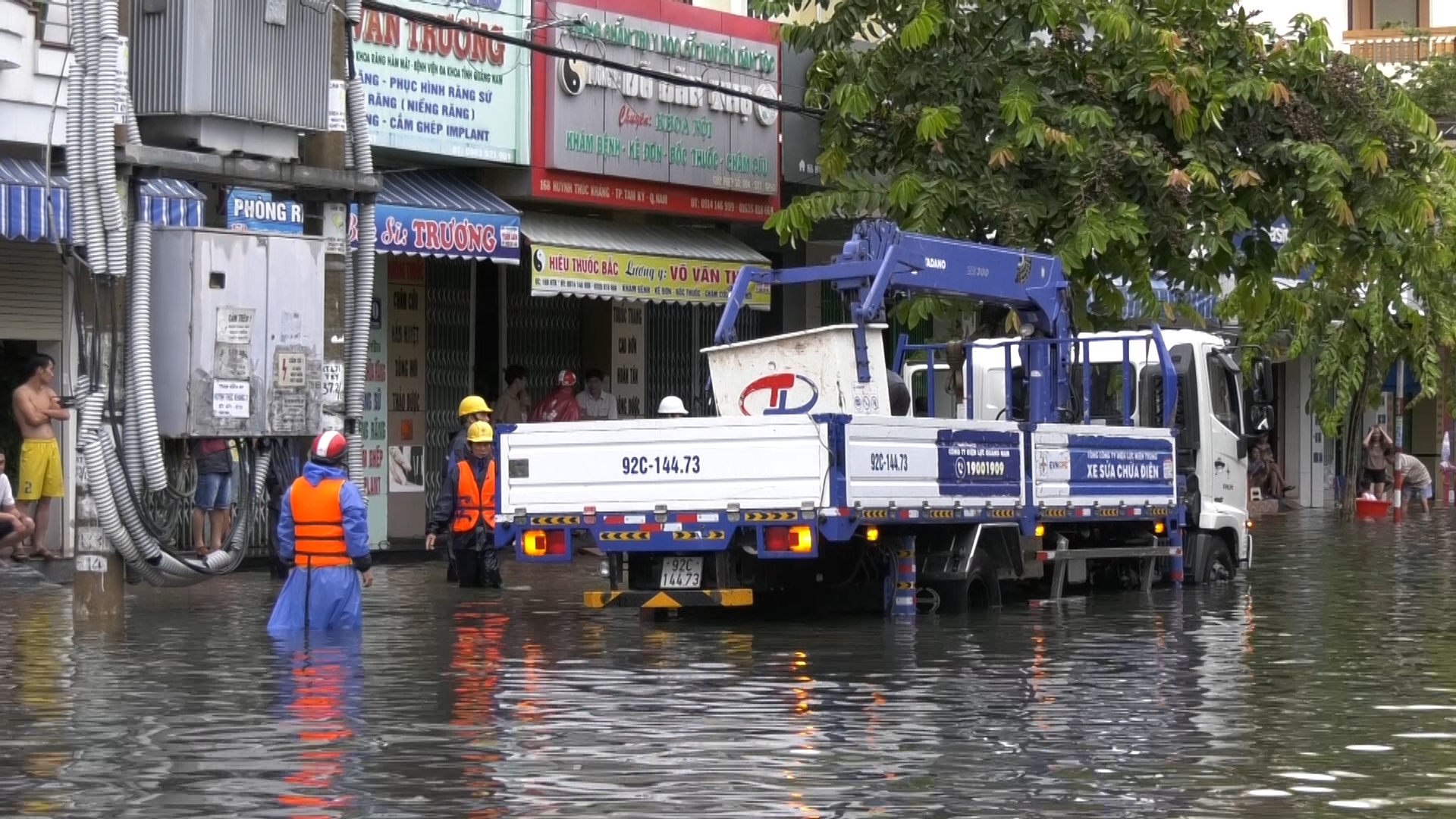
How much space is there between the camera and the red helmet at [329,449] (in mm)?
15977

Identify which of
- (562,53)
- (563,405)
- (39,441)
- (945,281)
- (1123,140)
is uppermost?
(562,53)

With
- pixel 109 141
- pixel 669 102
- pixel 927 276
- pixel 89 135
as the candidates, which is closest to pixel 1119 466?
pixel 927 276

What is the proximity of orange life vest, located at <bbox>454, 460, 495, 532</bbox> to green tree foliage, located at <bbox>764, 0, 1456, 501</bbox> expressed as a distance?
18.8 ft

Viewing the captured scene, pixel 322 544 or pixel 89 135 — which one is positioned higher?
pixel 89 135

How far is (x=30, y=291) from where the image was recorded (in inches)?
902

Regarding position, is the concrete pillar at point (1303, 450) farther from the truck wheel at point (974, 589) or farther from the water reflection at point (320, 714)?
the water reflection at point (320, 714)

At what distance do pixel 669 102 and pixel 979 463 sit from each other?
33.7 feet

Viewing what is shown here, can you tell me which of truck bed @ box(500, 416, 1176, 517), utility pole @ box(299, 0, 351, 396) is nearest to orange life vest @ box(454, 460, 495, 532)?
utility pole @ box(299, 0, 351, 396)

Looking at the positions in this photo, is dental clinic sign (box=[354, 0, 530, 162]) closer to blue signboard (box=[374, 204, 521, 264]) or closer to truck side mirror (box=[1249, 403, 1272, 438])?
blue signboard (box=[374, 204, 521, 264])

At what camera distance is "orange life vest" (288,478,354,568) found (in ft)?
52.3

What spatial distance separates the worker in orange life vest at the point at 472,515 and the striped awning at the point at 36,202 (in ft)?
9.85

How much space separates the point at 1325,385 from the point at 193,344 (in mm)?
25981

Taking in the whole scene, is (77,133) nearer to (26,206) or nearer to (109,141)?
(109,141)

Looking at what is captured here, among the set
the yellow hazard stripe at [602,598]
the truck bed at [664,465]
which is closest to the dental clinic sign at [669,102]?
the truck bed at [664,465]
